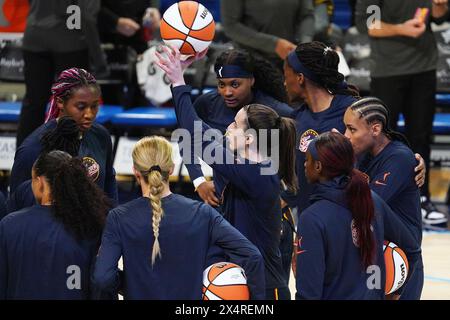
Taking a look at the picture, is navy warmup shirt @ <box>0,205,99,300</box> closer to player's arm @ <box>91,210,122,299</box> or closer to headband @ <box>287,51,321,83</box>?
player's arm @ <box>91,210,122,299</box>

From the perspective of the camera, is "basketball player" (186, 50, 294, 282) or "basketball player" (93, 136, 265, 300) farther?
"basketball player" (186, 50, 294, 282)

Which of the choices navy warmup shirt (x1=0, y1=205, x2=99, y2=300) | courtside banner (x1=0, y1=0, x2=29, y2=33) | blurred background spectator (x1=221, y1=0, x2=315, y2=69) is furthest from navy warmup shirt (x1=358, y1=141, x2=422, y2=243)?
courtside banner (x1=0, y1=0, x2=29, y2=33)

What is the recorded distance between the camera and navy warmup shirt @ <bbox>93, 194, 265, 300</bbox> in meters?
4.14

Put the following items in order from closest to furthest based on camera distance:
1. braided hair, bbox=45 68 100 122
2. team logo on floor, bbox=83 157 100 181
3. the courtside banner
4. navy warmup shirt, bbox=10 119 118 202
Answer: navy warmup shirt, bbox=10 119 118 202 < team logo on floor, bbox=83 157 100 181 < braided hair, bbox=45 68 100 122 < the courtside banner

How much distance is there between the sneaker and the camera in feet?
27.4

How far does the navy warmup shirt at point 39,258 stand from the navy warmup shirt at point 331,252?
93 cm

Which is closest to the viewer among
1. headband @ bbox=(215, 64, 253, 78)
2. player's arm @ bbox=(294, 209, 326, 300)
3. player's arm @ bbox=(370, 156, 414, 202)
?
player's arm @ bbox=(294, 209, 326, 300)

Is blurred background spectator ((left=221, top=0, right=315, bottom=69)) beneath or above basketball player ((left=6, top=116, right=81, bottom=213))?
above

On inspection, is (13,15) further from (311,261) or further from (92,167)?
(311,261)

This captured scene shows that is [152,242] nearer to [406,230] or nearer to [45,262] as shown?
[45,262]

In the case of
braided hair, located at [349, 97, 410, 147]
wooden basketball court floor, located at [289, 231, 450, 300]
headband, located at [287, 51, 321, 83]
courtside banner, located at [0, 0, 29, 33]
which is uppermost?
courtside banner, located at [0, 0, 29, 33]

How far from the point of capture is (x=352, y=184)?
4137 mm

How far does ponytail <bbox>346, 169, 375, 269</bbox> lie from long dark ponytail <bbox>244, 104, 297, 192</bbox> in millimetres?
732

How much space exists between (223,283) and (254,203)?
0.52 m
